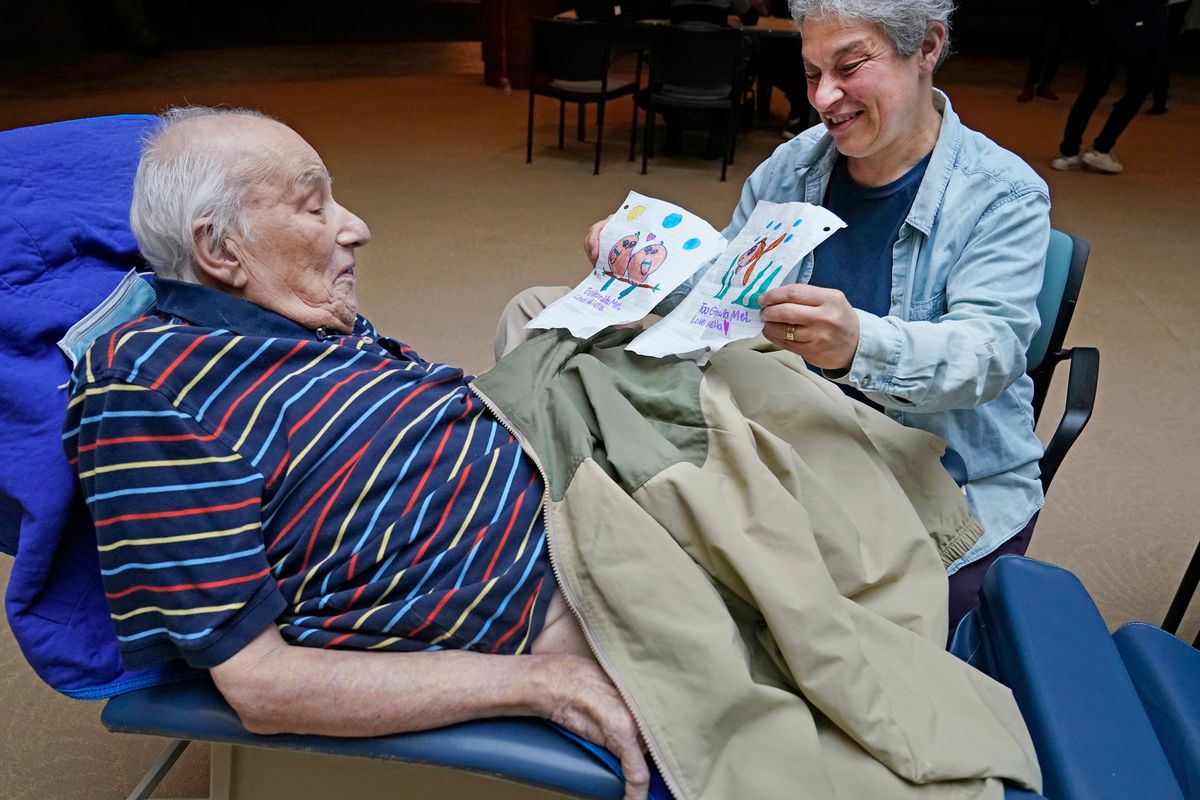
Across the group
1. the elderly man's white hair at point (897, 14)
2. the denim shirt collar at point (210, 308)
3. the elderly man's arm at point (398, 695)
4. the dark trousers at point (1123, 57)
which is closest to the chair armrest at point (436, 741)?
the elderly man's arm at point (398, 695)

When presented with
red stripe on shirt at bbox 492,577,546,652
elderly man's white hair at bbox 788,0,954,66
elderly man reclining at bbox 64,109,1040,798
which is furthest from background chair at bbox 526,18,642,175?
red stripe on shirt at bbox 492,577,546,652

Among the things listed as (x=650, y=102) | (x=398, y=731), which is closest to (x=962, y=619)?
(x=398, y=731)

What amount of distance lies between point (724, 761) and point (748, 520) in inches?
12.4

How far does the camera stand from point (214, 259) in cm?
132

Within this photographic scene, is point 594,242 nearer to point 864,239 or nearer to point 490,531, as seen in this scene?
point 864,239

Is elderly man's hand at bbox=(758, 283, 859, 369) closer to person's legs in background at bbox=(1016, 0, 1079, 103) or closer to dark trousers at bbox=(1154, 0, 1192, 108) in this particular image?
dark trousers at bbox=(1154, 0, 1192, 108)

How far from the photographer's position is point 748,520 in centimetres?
121

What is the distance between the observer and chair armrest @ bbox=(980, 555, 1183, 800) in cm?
101

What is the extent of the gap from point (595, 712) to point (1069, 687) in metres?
0.60

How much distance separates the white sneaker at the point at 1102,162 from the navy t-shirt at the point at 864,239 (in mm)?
5165

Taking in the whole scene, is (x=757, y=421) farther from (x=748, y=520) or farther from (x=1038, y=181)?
(x=1038, y=181)

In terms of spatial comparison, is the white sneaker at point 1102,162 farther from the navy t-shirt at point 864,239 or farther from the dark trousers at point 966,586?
the dark trousers at point 966,586

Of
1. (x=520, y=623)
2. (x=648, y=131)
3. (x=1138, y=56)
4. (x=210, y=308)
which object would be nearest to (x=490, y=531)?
(x=520, y=623)

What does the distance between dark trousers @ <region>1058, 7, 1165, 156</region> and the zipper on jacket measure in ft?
18.0
